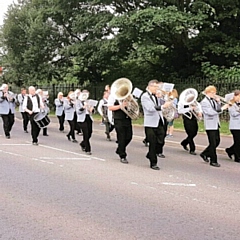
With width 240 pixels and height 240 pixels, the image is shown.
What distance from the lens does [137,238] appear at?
5.40m

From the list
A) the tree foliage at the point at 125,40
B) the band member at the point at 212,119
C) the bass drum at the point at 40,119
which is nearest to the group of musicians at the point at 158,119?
the band member at the point at 212,119

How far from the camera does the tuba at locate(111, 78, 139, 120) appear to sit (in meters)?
10.3

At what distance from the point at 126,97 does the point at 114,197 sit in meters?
3.41

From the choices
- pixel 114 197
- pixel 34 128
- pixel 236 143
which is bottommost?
pixel 114 197

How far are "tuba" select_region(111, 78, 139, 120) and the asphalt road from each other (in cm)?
115

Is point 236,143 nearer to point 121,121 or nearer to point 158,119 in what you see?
point 158,119

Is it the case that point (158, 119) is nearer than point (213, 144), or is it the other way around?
point (158, 119)

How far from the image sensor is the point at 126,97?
1029 cm

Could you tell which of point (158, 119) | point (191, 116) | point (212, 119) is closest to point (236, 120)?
point (212, 119)

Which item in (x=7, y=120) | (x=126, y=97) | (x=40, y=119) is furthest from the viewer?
(x=7, y=120)

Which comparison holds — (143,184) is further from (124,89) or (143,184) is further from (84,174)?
(124,89)

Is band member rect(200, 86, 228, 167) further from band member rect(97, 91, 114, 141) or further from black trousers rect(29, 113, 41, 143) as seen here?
black trousers rect(29, 113, 41, 143)

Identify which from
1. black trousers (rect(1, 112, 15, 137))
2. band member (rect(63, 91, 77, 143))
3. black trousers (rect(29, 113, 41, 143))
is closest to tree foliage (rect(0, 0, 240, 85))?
band member (rect(63, 91, 77, 143))

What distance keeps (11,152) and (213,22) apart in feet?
53.9
